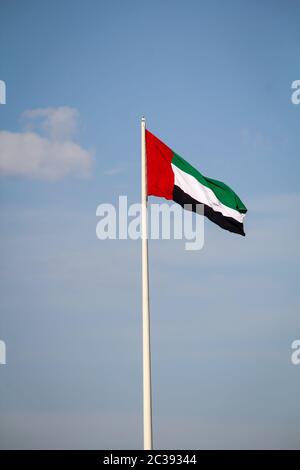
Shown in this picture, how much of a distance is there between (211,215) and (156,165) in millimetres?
3109

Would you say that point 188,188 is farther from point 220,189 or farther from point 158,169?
point 220,189

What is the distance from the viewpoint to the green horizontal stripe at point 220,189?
28.3 meters

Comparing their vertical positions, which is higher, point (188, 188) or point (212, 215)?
point (188, 188)

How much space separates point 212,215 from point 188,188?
152cm

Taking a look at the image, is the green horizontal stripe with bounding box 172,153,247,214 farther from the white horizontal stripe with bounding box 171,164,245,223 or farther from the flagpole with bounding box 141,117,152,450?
the flagpole with bounding box 141,117,152,450

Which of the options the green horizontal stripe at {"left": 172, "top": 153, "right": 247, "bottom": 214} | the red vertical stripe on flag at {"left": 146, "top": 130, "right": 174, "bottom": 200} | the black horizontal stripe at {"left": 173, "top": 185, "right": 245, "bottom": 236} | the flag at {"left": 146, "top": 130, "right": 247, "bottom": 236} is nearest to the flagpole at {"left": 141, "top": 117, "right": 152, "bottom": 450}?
the red vertical stripe on flag at {"left": 146, "top": 130, "right": 174, "bottom": 200}

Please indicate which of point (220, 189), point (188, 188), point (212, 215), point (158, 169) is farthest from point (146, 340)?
point (220, 189)

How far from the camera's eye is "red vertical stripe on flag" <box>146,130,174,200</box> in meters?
26.8

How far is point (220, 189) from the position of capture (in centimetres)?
2934
